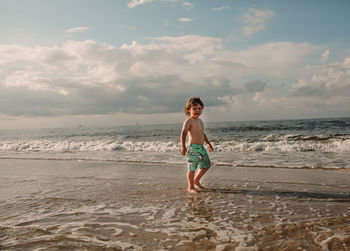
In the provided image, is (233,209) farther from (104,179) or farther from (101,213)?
(104,179)

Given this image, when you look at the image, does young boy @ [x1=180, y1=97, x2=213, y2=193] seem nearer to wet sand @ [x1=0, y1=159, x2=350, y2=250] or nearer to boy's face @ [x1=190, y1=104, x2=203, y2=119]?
boy's face @ [x1=190, y1=104, x2=203, y2=119]

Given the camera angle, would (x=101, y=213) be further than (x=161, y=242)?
Yes

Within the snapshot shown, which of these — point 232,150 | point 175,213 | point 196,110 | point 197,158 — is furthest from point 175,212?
point 232,150

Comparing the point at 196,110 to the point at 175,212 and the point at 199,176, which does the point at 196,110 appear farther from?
the point at 175,212

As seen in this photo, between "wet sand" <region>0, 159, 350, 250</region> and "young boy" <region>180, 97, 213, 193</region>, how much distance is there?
0.41 meters

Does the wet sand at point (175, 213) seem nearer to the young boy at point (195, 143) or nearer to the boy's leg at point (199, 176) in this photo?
the boy's leg at point (199, 176)

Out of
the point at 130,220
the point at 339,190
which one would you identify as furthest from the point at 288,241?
the point at 339,190

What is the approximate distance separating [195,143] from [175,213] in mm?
1779

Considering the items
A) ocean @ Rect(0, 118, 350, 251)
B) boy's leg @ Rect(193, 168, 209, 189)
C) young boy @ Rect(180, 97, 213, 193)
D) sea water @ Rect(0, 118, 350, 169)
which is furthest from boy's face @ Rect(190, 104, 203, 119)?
sea water @ Rect(0, 118, 350, 169)

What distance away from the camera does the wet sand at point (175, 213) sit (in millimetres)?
2697

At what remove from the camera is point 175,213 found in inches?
145

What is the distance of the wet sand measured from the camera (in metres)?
2.70

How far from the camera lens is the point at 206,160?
16.6ft

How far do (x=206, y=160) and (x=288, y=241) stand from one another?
2533mm
